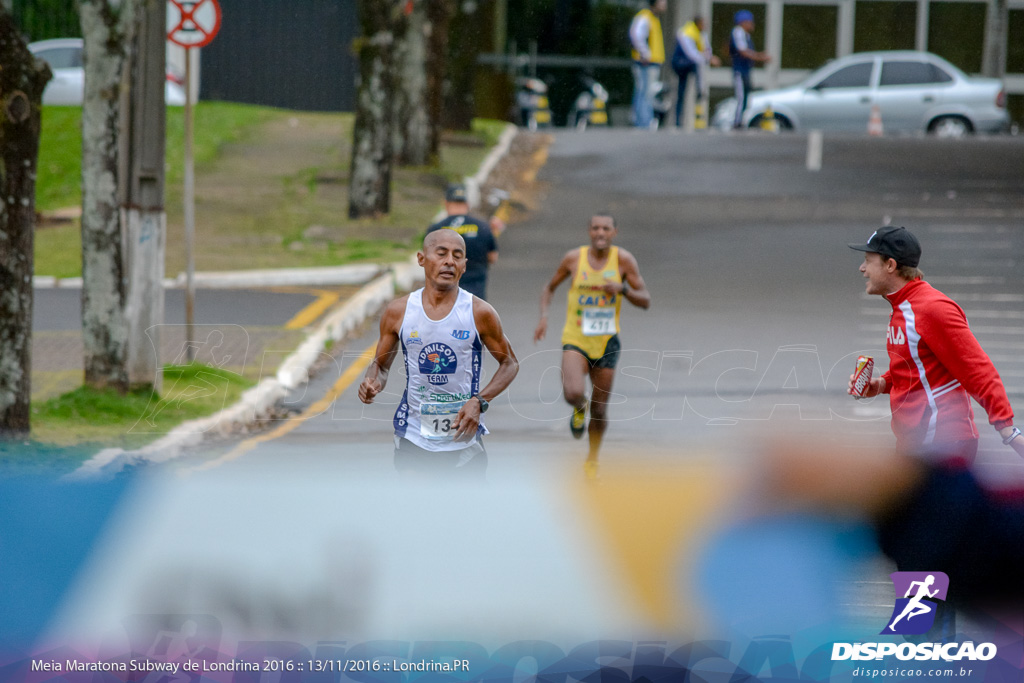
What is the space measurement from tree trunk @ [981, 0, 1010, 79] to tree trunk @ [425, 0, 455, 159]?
15.1 m

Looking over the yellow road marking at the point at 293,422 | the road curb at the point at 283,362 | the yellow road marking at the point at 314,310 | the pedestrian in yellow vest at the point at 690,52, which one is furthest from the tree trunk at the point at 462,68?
the yellow road marking at the point at 293,422

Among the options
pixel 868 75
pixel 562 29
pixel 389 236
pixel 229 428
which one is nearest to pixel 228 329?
pixel 229 428

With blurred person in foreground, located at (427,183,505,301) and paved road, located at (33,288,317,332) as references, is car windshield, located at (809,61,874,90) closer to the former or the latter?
paved road, located at (33,288,317,332)

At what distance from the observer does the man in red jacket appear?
496 cm

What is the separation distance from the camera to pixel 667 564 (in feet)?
15.0

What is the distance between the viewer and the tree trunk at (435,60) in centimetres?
2209

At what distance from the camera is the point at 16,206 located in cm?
795

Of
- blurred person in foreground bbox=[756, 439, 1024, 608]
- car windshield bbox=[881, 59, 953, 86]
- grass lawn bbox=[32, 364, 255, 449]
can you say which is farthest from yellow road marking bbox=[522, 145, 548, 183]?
blurred person in foreground bbox=[756, 439, 1024, 608]

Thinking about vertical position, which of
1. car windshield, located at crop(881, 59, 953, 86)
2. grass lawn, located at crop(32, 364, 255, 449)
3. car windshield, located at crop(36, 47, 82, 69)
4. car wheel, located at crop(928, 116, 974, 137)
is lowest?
grass lawn, located at crop(32, 364, 255, 449)

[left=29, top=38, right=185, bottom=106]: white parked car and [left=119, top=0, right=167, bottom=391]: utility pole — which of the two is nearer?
[left=119, top=0, right=167, bottom=391]: utility pole

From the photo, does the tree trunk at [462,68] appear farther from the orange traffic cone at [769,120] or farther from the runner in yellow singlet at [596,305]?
the runner in yellow singlet at [596,305]

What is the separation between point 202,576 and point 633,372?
778cm

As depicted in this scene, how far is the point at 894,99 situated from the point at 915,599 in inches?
917

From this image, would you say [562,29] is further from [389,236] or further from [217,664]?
[217,664]
